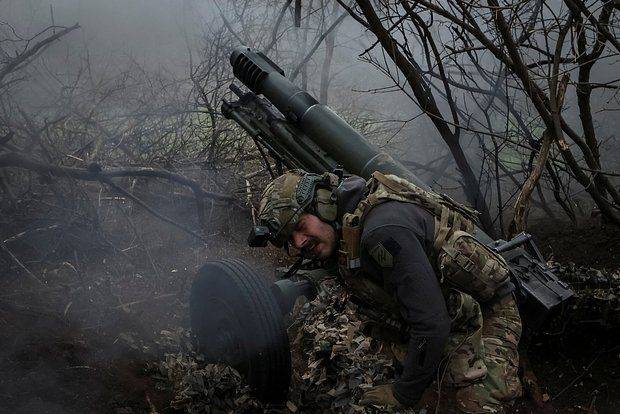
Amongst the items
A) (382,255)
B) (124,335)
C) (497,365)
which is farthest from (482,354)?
(124,335)

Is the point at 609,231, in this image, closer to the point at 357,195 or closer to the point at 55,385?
the point at 357,195

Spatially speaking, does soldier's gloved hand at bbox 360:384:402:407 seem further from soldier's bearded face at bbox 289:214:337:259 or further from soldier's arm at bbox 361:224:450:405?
soldier's bearded face at bbox 289:214:337:259

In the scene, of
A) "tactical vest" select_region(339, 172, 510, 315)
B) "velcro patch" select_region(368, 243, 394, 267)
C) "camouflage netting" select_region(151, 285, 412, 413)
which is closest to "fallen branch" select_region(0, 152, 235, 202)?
"camouflage netting" select_region(151, 285, 412, 413)

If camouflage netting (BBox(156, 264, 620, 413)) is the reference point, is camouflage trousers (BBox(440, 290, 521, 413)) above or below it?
above

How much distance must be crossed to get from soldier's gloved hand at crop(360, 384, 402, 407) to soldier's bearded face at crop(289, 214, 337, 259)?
0.67 meters

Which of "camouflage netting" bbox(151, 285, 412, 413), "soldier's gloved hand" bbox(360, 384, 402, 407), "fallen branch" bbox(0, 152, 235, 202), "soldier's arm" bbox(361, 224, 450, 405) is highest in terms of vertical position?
"fallen branch" bbox(0, 152, 235, 202)

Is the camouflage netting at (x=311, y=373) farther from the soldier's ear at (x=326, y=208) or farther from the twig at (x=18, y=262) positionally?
the twig at (x=18, y=262)

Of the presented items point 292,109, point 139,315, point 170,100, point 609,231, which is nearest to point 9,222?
point 139,315

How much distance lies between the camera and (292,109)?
4.40 metres

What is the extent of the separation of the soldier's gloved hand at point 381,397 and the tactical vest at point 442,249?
16.0 inches

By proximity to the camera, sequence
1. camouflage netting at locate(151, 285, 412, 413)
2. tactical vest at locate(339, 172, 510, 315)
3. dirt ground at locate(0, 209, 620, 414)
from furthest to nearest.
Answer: camouflage netting at locate(151, 285, 412, 413)
dirt ground at locate(0, 209, 620, 414)
tactical vest at locate(339, 172, 510, 315)

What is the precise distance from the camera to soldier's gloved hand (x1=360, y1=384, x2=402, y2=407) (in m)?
2.54

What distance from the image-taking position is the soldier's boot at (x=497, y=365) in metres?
2.62

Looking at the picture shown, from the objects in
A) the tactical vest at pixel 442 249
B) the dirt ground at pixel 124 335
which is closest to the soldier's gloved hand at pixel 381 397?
the tactical vest at pixel 442 249
